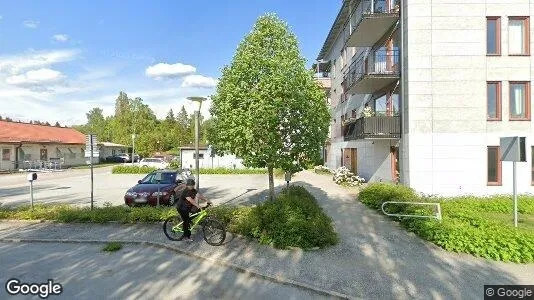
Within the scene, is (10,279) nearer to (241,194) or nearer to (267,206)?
(267,206)

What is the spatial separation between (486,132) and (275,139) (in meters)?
10.1

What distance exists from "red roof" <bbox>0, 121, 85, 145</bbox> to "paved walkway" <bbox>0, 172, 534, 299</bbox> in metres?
33.8

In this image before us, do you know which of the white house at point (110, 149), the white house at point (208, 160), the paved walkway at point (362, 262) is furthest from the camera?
the white house at point (110, 149)

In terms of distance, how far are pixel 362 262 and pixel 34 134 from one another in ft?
156

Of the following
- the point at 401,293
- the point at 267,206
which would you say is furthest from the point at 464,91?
the point at 401,293

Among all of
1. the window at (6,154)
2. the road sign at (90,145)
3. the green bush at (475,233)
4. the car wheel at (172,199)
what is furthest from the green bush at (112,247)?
the window at (6,154)

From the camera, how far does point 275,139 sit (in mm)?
10297

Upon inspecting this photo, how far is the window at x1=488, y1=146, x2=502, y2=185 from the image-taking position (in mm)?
14695

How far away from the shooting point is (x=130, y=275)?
6.50 m

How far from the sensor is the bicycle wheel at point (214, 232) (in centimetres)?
819

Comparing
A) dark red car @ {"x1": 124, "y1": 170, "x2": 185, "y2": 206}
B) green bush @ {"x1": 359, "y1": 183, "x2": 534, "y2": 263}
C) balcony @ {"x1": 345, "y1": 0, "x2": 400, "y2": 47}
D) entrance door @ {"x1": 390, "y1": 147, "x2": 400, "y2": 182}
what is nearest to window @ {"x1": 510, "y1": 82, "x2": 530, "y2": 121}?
green bush @ {"x1": 359, "y1": 183, "x2": 534, "y2": 263}

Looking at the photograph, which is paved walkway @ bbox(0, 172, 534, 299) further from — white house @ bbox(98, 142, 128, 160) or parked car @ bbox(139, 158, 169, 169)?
white house @ bbox(98, 142, 128, 160)

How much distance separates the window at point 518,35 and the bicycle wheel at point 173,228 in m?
15.4

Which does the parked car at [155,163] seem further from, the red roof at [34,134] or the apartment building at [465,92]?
the apartment building at [465,92]
